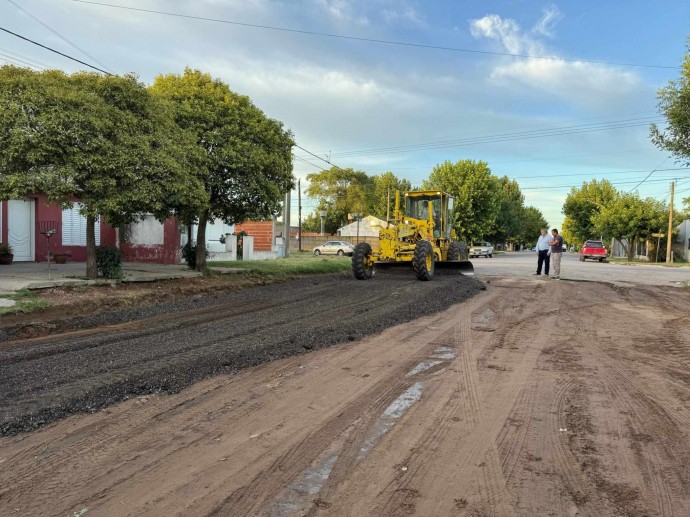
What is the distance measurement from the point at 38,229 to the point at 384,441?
17.4 meters

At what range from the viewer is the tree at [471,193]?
49656mm

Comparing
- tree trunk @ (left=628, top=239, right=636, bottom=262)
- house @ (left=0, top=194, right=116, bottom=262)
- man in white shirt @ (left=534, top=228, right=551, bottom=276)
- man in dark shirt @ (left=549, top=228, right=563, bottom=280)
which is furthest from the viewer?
tree trunk @ (left=628, top=239, right=636, bottom=262)

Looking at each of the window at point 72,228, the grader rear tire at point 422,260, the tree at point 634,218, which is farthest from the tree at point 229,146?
the tree at point 634,218

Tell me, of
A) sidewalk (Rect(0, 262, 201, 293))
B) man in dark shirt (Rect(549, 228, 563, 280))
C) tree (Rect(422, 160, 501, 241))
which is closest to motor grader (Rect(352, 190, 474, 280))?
man in dark shirt (Rect(549, 228, 563, 280))

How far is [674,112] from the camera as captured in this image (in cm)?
1407

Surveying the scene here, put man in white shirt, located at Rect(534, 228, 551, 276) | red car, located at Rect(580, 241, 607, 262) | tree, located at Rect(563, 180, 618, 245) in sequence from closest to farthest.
→ 1. man in white shirt, located at Rect(534, 228, 551, 276)
2. red car, located at Rect(580, 241, 607, 262)
3. tree, located at Rect(563, 180, 618, 245)

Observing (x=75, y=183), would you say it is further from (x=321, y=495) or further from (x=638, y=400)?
(x=638, y=400)

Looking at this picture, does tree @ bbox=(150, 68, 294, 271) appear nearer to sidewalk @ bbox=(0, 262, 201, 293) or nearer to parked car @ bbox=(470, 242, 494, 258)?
sidewalk @ bbox=(0, 262, 201, 293)

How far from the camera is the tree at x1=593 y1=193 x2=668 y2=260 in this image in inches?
1638

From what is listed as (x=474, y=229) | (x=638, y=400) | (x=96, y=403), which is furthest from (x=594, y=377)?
(x=474, y=229)

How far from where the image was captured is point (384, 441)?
12.5ft

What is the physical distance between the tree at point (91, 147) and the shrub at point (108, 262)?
0.25 meters

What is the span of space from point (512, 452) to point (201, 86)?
14032mm

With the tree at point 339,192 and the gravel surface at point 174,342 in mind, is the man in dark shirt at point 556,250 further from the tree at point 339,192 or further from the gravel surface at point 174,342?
the tree at point 339,192
